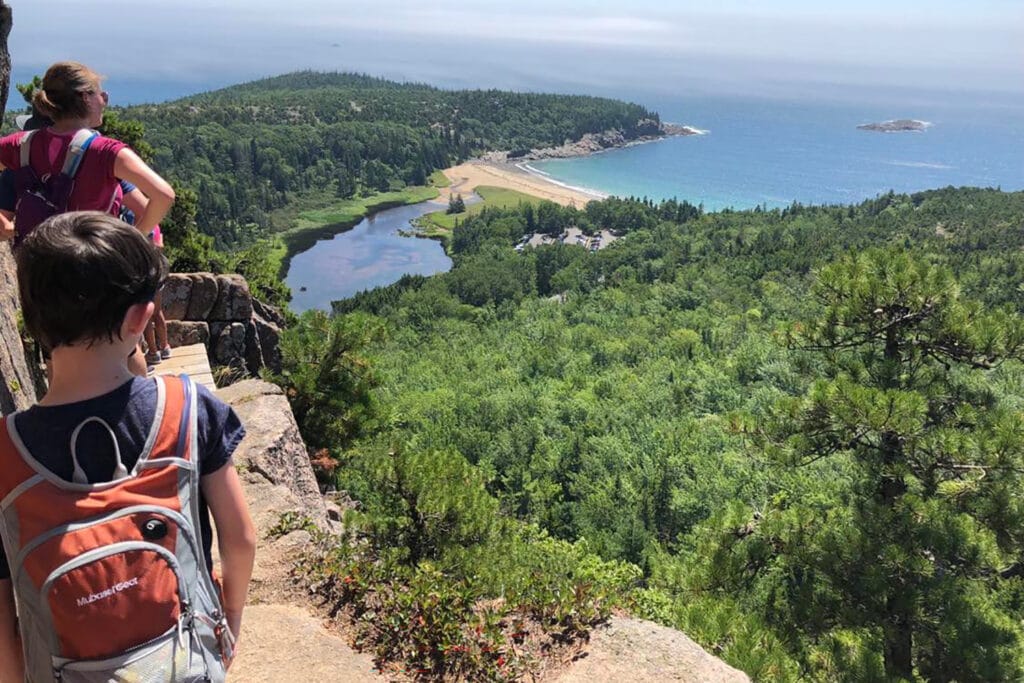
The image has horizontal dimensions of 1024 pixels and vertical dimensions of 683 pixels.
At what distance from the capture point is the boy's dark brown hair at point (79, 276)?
1834 millimetres

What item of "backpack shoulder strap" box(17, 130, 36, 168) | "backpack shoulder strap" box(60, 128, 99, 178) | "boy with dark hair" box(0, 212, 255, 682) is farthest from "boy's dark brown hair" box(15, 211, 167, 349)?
"backpack shoulder strap" box(17, 130, 36, 168)

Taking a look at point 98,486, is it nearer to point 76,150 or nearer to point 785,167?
point 76,150

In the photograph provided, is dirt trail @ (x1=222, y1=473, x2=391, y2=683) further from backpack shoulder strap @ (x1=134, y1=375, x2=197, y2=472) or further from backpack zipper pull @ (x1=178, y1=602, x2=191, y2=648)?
backpack shoulder strap @ (x1=134, y1=375, x2=197, y2=472)

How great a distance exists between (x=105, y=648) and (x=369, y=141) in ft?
499

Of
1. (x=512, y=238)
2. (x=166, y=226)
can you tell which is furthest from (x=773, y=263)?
(x=166, y=226)

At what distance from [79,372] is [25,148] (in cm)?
267

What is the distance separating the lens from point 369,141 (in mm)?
145000

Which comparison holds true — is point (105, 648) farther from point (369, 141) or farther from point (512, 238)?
point (369, 141)

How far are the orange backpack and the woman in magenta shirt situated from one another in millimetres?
2029

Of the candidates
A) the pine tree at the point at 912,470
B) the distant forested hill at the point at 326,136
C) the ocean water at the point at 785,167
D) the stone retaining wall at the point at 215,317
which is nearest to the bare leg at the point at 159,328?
the stone retaining wall at the point at 215,317

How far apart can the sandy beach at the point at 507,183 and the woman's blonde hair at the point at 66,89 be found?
11399 centimetres

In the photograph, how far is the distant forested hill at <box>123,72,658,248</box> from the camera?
11238 centimetres

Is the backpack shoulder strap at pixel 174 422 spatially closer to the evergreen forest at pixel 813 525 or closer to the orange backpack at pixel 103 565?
the orange backpack at pixel 103 565

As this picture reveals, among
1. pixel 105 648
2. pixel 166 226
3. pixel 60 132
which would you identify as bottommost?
pixel 166 226
